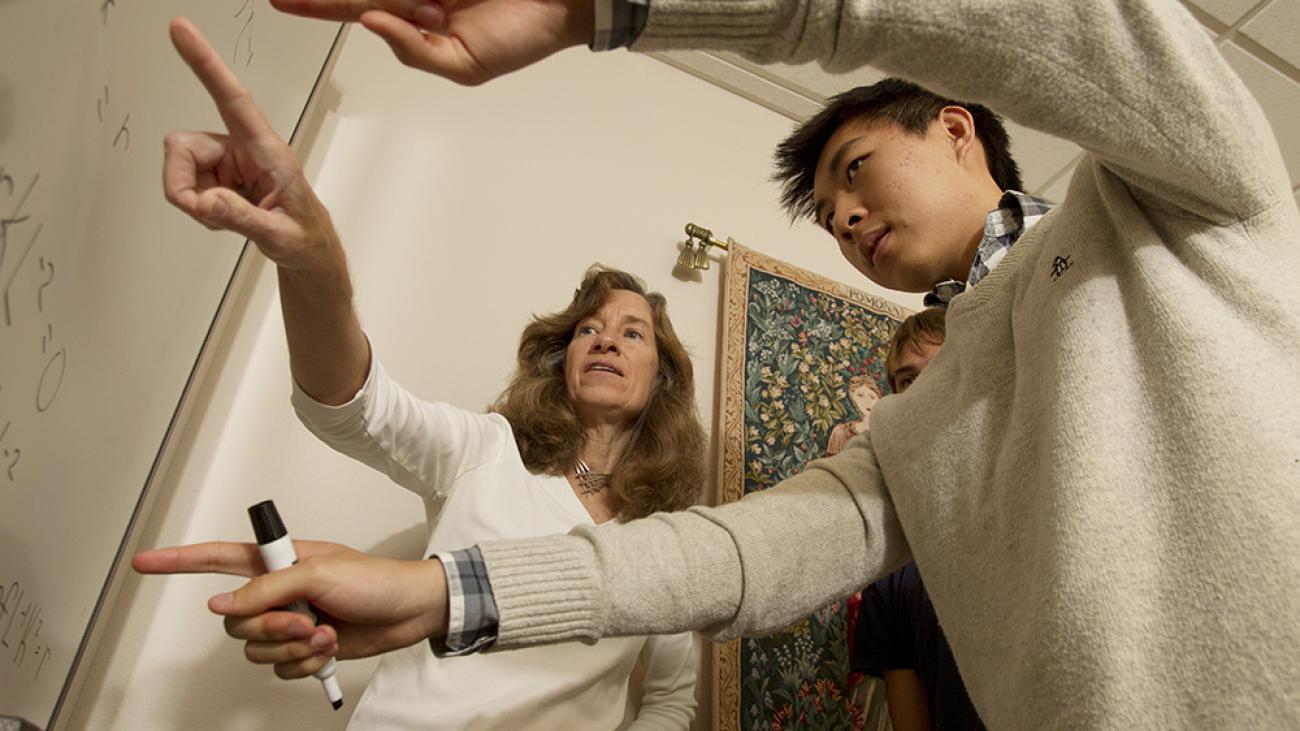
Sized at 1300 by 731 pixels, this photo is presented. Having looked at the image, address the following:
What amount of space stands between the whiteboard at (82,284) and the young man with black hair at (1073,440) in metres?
0.15

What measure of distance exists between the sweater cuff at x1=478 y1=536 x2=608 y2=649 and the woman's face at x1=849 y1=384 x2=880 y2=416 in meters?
1.14

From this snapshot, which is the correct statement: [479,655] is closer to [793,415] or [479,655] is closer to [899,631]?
[899,631]

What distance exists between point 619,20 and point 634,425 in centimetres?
92

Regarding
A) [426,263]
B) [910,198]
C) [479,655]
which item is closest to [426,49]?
[910,198]

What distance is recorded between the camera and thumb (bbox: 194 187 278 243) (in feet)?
1.49

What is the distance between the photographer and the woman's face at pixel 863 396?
1526 millimetres

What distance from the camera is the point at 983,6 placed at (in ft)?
1.30

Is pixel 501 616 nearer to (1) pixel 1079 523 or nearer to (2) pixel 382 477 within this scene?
(1) pixel 1079 523

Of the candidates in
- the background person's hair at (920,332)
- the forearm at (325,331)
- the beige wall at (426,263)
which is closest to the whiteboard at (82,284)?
the forearm at (325,331)

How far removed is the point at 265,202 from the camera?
0.51 meters

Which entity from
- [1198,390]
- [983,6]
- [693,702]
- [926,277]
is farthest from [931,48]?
[693,702]

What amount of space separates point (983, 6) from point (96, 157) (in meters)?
0.60

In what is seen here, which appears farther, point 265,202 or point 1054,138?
point 1054,138

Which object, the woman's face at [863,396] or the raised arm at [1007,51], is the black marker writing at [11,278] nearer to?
the raised arm at [1007,51]
